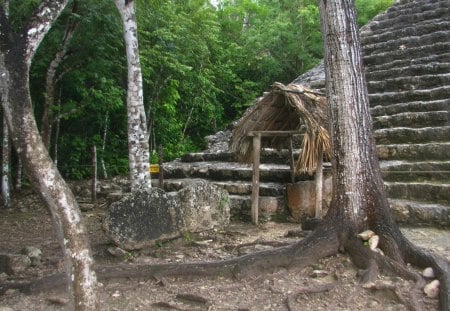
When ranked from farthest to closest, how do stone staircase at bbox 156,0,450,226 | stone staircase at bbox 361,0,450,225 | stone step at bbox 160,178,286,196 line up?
stone step at bbox 160,178,286,196 → stone staircase at bbox 156,0,450,226 → stone staircase at bbox 361,0,450,225

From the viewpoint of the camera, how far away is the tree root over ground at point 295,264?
4.07 meters

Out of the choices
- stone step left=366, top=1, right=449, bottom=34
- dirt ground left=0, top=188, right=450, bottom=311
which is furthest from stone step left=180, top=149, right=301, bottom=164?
stone step left=366, top=1, right=449, bottom=34

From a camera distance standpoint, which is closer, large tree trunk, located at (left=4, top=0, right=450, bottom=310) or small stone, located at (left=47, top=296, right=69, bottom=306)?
small stone, located at (left=47, top=296, right=69, bottom=306)

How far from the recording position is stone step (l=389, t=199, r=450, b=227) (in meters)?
5.68

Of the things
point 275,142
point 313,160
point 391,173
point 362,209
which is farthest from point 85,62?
point 362,209

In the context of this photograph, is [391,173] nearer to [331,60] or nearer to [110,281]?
[331,60]

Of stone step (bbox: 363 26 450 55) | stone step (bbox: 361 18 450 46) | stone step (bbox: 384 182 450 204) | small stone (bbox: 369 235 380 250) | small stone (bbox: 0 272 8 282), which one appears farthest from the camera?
stone step (bbox: 361 18 450 46)

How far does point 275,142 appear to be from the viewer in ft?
24.4

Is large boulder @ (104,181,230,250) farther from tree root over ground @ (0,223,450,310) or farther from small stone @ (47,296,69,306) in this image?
small stone @ (47,296,69,306)

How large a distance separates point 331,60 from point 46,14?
2.63 metres

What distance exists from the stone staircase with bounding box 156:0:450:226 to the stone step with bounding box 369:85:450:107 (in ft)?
0.05

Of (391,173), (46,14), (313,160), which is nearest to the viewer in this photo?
(46,14)

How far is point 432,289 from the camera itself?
12.4 ft

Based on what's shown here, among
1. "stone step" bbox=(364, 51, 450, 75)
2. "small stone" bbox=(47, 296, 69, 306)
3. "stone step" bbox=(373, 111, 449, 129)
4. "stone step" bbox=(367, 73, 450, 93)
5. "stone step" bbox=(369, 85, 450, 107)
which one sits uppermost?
"stone step" bbox=(364, 51, 450, 75)
